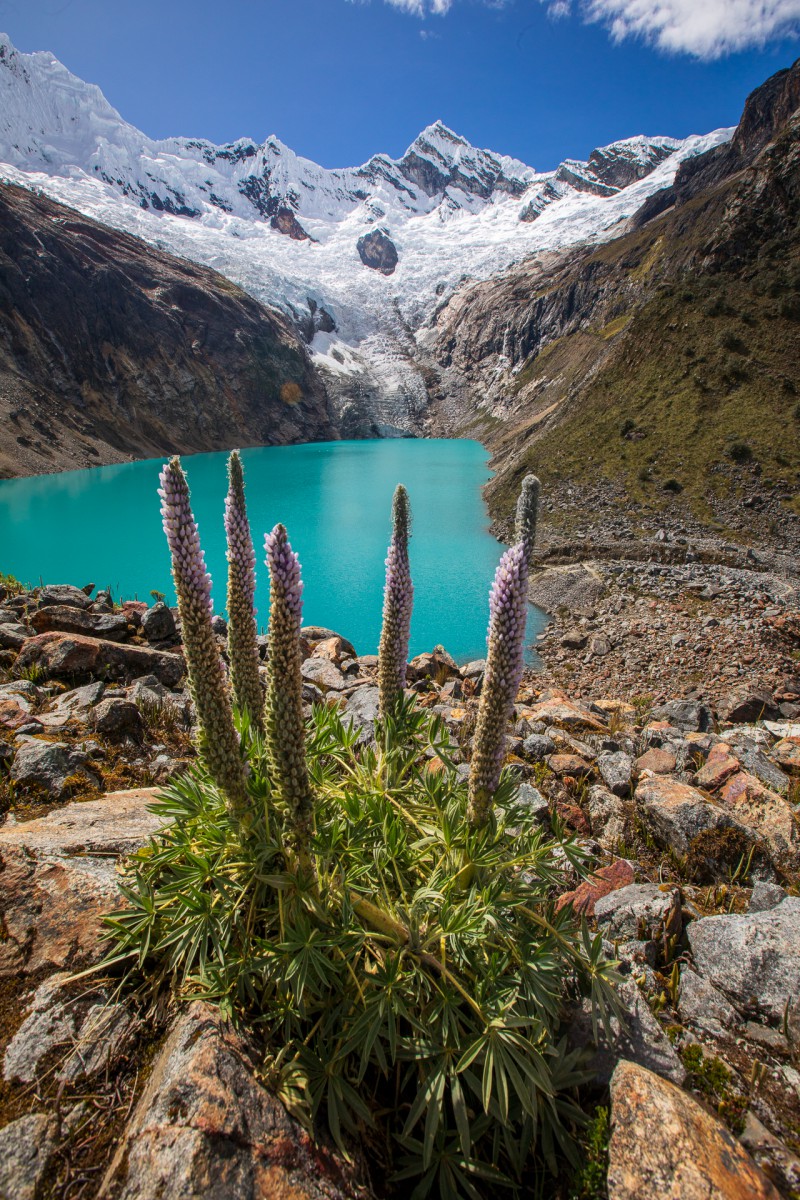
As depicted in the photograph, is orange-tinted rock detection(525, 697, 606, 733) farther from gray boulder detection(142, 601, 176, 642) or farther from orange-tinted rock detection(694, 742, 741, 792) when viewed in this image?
gray boulder detection(142, 601, 176, 642)

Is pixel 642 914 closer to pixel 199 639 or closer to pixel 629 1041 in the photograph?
pixel 629 1041

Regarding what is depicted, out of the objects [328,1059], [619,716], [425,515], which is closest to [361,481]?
[425,515]

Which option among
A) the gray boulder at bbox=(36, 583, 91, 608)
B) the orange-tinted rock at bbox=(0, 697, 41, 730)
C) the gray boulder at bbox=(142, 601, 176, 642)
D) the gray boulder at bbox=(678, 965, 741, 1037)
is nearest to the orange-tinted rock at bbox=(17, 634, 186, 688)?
the orange-tinted rock at bbox=(0, 697, 41, 730)

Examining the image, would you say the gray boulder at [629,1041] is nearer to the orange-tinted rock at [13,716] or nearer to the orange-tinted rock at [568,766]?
the orange-tinted rock at [568,766]

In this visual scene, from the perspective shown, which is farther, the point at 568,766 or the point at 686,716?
the point at 686,716

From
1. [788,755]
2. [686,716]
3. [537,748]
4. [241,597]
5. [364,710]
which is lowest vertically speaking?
[686,716]

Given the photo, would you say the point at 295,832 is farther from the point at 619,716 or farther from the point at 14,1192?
the point at 619,716

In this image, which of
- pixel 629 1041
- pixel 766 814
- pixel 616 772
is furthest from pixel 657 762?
pixel 629 1041
